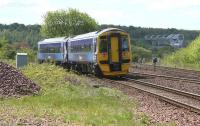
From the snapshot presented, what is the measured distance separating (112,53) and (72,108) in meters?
18.4

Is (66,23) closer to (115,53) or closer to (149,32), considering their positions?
(149,32)

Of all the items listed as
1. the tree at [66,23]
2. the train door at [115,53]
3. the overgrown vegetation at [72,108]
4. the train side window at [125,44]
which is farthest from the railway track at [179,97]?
the tree at [66,23]

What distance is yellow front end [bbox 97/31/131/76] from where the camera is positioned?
113 ft

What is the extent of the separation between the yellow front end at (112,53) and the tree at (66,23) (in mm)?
86993

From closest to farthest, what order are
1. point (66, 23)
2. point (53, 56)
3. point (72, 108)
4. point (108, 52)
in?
point (72, 108)
point (108, 52)
point (53, 56)
point (66, 23)

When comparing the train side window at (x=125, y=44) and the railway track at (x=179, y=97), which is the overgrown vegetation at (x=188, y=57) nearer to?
the train side window at (x=125, y=44)

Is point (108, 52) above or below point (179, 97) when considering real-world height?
Result: above

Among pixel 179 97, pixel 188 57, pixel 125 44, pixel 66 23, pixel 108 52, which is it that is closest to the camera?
pixel 179 97

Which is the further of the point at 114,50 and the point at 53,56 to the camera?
the point at 53,56

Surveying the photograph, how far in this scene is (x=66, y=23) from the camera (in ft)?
418

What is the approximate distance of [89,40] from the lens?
36.9 metres

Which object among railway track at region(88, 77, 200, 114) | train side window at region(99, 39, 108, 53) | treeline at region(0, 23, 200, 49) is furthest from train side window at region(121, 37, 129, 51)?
treeline at region(0, 23, 200, 49)

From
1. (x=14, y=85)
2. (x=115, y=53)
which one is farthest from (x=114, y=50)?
(x=14, y=85)

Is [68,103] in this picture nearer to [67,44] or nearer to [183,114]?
[183,114]
